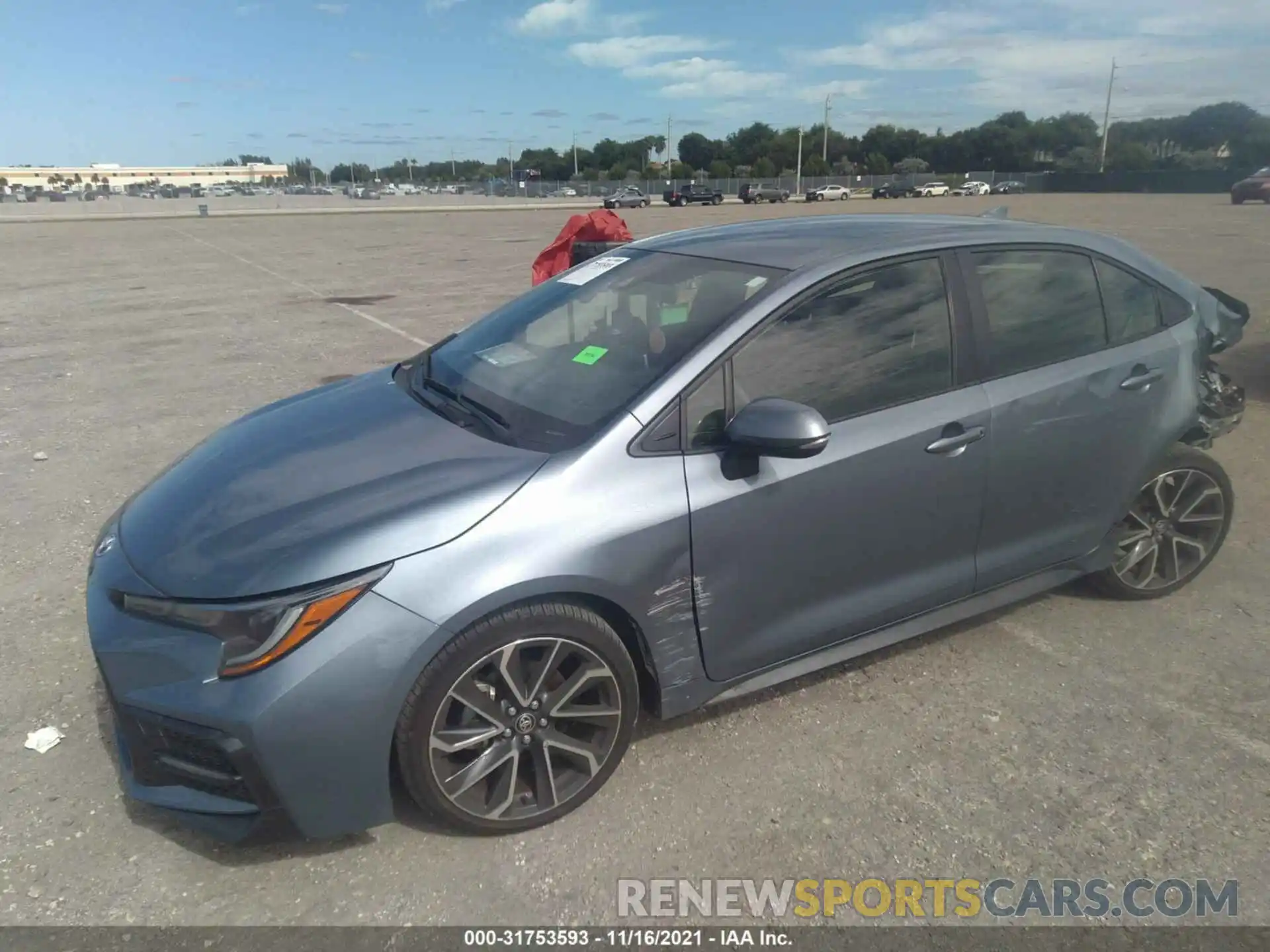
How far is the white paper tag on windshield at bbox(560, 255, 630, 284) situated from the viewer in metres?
3.55

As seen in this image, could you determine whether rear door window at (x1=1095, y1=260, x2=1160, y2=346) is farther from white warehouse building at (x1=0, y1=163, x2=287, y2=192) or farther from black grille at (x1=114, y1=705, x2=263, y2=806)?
white warehouse building at (x1=0, y1=163, x2=287, y2=192)

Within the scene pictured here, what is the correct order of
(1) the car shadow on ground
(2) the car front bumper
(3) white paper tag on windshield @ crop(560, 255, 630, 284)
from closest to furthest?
(2) the car front bumper, (3) white paper tag on windshield @ crop(560, 255, 630, 284), (1) the car shadow on ground

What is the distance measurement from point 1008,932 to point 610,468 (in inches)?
63.2

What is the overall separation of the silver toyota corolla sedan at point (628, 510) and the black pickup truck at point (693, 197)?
2153 inches

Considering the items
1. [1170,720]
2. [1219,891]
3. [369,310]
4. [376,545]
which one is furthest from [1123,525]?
[369,310]

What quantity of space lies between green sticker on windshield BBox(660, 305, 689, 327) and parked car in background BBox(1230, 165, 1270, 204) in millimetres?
45181

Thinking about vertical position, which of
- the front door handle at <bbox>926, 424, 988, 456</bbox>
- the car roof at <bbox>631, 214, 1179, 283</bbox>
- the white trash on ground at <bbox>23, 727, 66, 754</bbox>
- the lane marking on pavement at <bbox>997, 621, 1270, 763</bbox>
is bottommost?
the lane marking on pavement at <bbox>997, 621, 1270, 763</bbox>

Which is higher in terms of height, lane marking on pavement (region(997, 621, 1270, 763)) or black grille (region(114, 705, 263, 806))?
black grille (region(114, 705, 263, 806))

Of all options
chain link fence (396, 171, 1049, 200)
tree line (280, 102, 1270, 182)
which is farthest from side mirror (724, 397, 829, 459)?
tree line (280, 102, 1270, 182)

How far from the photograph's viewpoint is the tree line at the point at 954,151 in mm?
85812

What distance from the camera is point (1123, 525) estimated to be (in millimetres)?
3600

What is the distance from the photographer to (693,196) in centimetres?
5659

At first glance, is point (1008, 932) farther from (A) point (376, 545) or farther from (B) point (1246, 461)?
(B) point (1246, 461)

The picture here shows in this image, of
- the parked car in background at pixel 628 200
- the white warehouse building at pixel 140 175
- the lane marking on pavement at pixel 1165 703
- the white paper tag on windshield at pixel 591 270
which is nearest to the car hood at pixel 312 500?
the white paper tag on windshield at pixel 591 270
